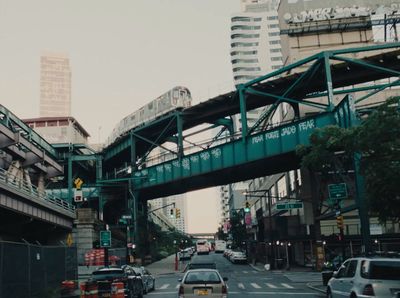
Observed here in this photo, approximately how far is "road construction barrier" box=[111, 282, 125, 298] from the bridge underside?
25.9 metres

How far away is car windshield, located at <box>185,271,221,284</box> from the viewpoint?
56.4ft

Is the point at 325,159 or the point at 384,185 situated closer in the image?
the point at 384,185

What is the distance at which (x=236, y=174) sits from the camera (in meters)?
53.5

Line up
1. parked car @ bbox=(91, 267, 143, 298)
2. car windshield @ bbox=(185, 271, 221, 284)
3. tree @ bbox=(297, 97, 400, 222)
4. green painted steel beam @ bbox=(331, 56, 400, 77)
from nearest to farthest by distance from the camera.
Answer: car windshield @ bbox=(185, 271, 221, 284), tree @ bbox=(297, 97, 400, 222), parked car @ bbox=(91, 267, 143, 298), green painted steel beam @ bbox=(331, 56, 400, 77)

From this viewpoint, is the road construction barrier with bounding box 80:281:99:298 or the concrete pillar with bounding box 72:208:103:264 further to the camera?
the concrete pillar with bounding box 72:208:103:264

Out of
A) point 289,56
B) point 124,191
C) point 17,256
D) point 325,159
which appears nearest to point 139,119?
point 124,191

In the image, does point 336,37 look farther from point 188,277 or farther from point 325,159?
point 188,277

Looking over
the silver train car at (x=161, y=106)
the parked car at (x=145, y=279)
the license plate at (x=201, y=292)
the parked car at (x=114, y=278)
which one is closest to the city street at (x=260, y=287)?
the parked car at (x=145, y=279)

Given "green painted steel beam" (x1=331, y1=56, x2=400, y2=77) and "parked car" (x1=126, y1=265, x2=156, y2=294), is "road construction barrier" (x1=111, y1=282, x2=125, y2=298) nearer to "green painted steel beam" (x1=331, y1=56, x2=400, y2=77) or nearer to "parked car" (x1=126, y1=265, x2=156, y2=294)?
"parked car" (x1=126, y1=265, x2=156, y2=294)

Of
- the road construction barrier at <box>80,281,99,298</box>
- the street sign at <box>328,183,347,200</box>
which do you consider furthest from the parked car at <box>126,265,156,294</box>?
the street sign at <box>328,183,347,200</box>

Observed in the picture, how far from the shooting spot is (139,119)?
216 ft

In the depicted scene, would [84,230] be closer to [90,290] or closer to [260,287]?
[260,287]

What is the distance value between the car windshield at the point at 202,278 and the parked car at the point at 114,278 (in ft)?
13.3

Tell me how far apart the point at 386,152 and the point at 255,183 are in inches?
3373
